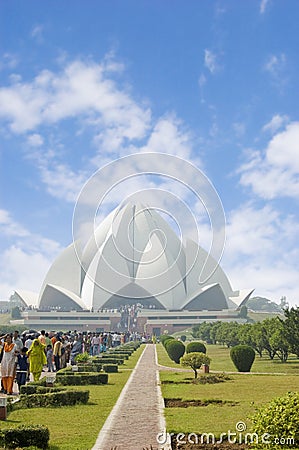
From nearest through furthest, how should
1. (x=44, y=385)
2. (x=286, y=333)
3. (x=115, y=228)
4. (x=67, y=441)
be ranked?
(x=67, y=441), (x=44, y=385), (x=286, y=333), (x=115, y=228)

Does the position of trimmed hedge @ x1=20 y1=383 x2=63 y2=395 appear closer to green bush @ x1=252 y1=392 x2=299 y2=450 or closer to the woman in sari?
the woman in sari

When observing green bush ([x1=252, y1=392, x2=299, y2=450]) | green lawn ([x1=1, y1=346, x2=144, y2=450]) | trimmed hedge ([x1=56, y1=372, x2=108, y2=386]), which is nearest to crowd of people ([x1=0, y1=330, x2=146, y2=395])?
trimmed hedge ([x1=56, y1=372, x2=108, y2=386])

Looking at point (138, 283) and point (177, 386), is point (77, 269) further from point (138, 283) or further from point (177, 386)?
point (177, 386)

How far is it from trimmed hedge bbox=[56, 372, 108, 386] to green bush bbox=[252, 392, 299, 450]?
23.9ft

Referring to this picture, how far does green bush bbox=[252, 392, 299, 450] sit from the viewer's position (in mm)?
4145

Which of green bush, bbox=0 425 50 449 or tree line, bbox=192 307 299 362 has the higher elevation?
tree line, bbox=192 307 299 362

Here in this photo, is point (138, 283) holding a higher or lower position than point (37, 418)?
higher

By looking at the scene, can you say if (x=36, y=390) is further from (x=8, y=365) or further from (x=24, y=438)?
(x=24, y=438)

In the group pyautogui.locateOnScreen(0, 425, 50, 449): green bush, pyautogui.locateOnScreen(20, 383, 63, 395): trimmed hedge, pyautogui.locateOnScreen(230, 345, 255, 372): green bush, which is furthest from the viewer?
pyautogui.locateOnScreen(230, 345, 255, 372): green bush

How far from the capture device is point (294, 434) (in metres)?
4.12

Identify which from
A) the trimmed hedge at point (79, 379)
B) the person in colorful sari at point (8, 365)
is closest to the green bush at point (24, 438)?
the person in colorful sari at point (8, 365)

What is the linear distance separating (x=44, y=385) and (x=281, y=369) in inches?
355

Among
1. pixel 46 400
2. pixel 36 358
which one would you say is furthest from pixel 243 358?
pixel 46 400

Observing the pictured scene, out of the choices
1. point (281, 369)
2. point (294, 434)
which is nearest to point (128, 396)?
point (294, 434)
